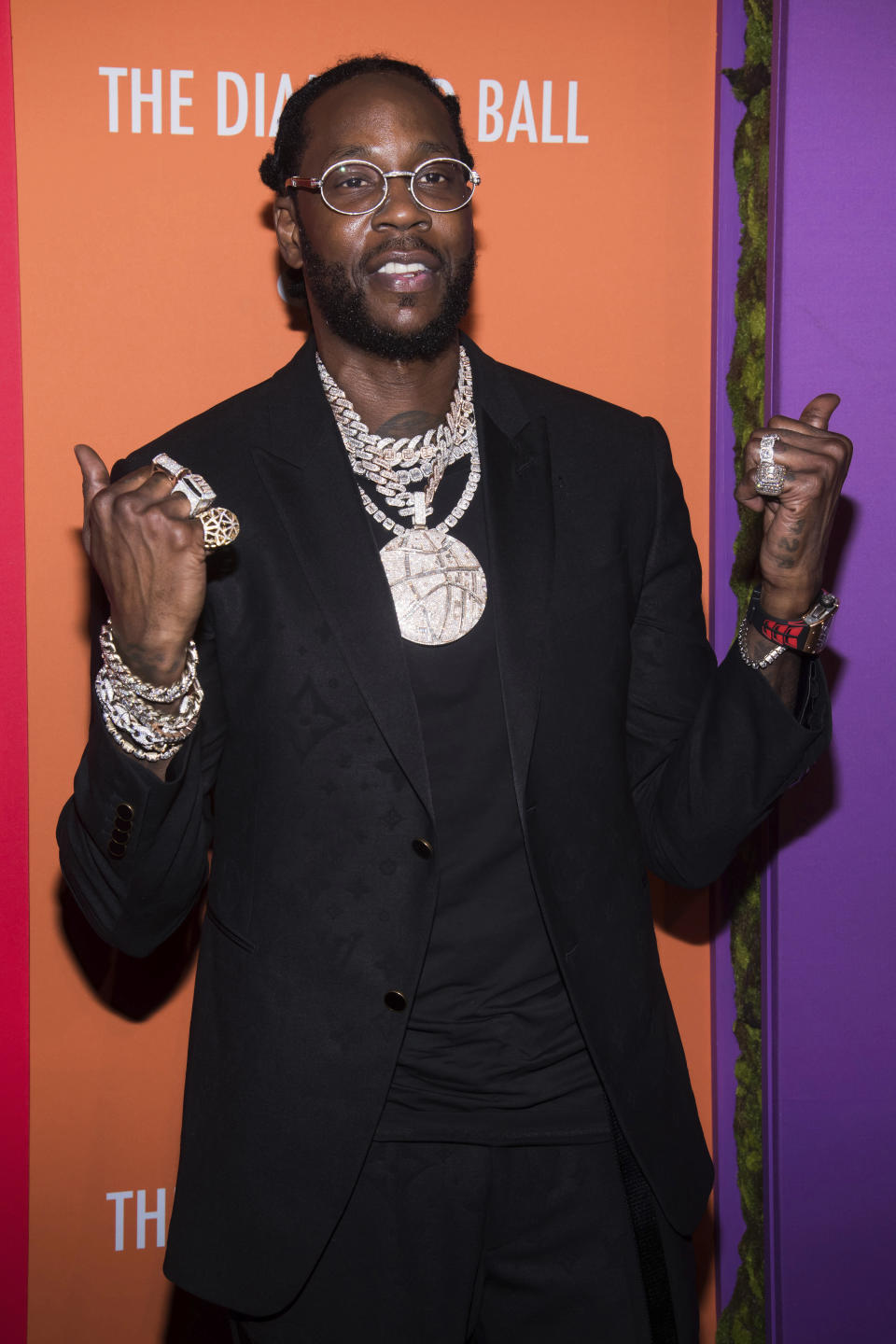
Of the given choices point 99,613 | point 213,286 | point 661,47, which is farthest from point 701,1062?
point 661,47

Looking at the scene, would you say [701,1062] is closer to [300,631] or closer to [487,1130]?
[487,1130]

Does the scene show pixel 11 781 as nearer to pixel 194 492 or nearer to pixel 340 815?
pixel 340 815

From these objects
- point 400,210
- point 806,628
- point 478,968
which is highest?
point 400,210

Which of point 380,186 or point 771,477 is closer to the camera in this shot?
point 771,477

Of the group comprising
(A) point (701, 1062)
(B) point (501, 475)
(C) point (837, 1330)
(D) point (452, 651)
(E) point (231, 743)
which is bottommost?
(C) point (837, 1330)

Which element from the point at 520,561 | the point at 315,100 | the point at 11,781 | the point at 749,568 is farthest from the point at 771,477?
A: the point at 11,781

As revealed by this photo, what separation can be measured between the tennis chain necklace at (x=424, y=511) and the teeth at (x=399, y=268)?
0.65 ft

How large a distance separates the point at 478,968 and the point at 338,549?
2.13ft

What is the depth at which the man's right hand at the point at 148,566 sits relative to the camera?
5.64 ft

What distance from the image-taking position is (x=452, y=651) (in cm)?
202

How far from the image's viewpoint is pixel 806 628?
1953 mm

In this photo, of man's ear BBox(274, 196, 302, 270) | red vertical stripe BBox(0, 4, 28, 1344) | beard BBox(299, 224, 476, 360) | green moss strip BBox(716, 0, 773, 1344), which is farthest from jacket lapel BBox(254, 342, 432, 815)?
green moss strip BBox(716, 0, 773, 1344)

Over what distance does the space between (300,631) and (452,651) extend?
23 centimetres

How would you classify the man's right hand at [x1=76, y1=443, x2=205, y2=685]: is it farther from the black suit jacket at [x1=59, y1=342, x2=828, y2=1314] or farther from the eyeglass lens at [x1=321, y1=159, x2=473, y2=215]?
the eyeglass lens at [x1=321, y1=159, x2=473, y2=215]
